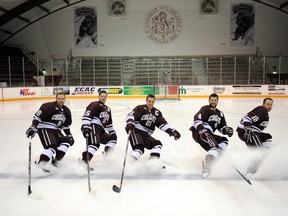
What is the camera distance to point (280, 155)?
4562 mm

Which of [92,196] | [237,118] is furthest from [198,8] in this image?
[92,196]

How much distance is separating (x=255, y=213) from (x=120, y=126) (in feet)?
16.1

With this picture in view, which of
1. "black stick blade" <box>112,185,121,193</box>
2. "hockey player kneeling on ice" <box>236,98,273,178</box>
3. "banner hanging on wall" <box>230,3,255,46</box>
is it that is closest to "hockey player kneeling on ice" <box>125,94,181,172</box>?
"black stick blade" <box>112,185,121,193</box>

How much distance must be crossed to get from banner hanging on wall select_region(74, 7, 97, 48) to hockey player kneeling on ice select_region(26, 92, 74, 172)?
1783 cm

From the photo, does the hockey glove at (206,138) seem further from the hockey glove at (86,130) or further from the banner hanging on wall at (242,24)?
the banner hanging on wall at (242,24)

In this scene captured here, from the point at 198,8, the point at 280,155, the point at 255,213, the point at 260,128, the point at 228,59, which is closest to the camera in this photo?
the point at 255,213

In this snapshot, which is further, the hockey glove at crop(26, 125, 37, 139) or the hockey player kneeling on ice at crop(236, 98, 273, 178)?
the hockey player kneeling on ice at crop(236, 98, 273, 178)

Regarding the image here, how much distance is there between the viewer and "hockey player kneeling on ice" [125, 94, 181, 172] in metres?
3.87

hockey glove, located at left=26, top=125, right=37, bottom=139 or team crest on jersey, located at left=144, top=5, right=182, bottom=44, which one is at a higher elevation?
team crest on jersey, located at left=144, top=5, right=182, bottom=44

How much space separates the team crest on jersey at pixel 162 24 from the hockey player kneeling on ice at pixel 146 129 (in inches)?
684

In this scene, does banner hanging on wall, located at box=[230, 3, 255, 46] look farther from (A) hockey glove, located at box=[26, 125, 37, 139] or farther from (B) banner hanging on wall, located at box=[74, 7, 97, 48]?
(A) hockey glove, located at box=[26, 125, 37, 139]

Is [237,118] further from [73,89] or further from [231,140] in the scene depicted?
[73,89]

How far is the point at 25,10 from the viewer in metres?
17.9

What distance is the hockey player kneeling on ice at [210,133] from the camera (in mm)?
3672
